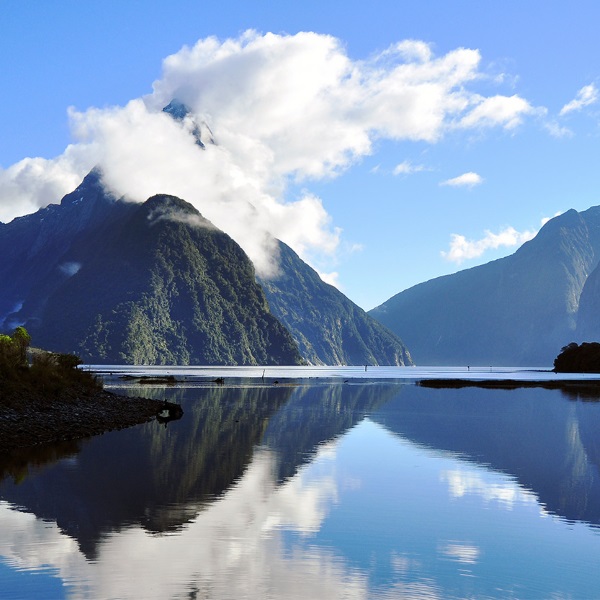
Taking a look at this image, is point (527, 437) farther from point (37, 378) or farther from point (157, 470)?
point (37, 378)

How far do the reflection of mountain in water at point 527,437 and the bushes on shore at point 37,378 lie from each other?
2545 cm

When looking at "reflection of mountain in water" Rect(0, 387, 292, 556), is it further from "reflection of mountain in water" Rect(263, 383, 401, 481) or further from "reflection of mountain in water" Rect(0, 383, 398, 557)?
"reflection of mountain in water" Rect(263, 383, 401, 481)

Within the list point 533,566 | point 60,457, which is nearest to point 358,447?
point 60,457

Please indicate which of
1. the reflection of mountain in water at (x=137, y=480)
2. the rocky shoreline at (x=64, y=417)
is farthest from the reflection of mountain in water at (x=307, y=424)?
the rocky shoreline at (x=64, y=417)

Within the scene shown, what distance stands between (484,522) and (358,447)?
21695 mm

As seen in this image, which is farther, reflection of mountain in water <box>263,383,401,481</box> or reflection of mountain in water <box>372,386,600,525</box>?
reflection of mountain in water <box>263,383,401,481</box>

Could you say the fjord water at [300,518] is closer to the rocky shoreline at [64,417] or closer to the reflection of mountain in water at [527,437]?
the reflection of mountain in water at [527,437]

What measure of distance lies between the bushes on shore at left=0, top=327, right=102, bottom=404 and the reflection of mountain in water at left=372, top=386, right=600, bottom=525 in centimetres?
2545

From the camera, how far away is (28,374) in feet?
208

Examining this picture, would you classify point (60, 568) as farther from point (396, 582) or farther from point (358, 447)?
point (358, 447)

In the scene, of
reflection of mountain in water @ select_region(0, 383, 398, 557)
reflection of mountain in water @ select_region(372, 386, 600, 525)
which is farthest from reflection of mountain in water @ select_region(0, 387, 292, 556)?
reflection of mountain in water @ select_region(372, 386, 600, 525)

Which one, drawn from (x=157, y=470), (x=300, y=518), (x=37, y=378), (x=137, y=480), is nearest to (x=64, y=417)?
(x=37, y=378)

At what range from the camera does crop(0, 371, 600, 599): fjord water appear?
18.1 meters

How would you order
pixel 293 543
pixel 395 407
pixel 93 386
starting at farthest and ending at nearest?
pixel 395 407, pixel 93 386, pixel 293 543
